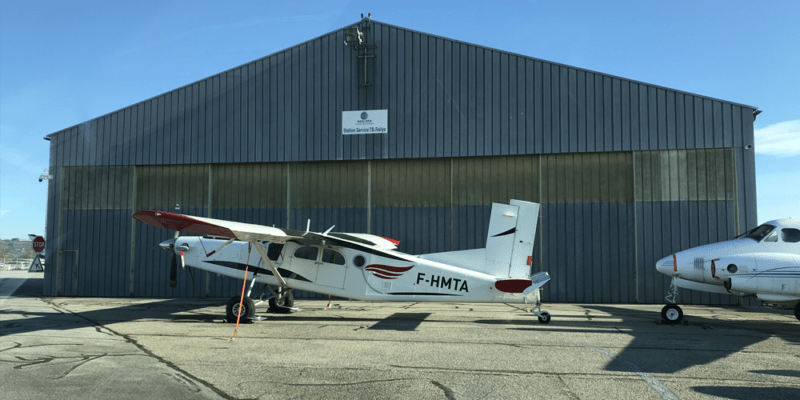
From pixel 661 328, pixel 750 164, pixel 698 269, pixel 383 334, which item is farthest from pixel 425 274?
pixel 750 164

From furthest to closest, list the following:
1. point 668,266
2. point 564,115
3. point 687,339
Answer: point 564,115, point 668,266, point 687,339

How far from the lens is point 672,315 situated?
12789 mm

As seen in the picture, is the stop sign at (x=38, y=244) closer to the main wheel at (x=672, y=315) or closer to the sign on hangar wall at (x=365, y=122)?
the sign on hangar wall at (x=365, y=122)

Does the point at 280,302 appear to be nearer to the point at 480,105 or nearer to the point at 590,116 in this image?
the point at 480,105

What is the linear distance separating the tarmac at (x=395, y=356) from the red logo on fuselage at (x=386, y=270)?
1.16 m

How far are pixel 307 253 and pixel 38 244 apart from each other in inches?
604

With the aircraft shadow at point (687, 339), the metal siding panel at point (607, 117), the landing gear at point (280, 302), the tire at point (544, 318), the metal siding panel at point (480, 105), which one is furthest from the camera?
the metal siding panel at point (480, 105)

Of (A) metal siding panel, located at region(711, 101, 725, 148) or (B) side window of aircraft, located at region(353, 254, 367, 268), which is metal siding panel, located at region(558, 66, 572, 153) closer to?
(A) metal siding panel, located at region(711, 101, 725, 148)

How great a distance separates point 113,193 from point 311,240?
12344mm

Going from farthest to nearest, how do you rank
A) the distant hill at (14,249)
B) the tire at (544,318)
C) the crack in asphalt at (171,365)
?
the distant hill at (14,249)
the tire at (544,318)
the crack in asphalt at (171,365)

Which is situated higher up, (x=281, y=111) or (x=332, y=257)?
(x=281, y=111)

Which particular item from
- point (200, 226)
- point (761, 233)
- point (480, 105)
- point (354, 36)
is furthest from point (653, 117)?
point (200, 226)

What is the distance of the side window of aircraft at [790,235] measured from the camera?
41.8 ft

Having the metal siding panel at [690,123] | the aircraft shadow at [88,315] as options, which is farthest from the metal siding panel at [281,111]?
the metal siding panel at [690,123]
